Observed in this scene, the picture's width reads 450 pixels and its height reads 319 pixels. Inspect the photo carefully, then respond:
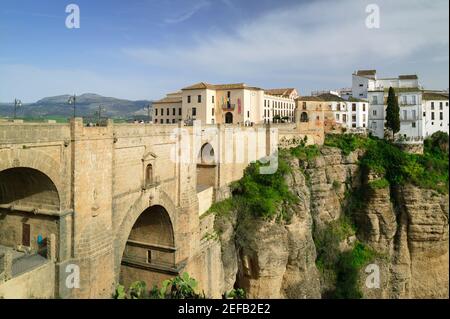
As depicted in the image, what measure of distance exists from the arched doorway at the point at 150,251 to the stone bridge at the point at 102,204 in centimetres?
5

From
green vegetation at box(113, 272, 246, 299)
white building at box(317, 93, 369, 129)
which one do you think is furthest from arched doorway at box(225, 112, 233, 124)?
green vegetation at box(113, 272, 246, 299)

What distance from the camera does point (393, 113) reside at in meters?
37.8

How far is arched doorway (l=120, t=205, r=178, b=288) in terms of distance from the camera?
17656 millimetres

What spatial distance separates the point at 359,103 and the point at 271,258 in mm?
27357

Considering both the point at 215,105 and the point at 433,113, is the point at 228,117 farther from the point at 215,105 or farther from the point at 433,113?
the point at 433,113

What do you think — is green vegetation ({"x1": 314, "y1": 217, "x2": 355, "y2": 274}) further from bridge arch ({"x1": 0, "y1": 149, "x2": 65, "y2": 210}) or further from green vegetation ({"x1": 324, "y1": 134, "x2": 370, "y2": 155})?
bridge arch ({"x1": 0, "y1": 149, "x2": 65, "y2": 210})

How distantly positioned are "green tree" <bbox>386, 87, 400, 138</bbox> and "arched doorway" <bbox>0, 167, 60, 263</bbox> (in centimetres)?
3598

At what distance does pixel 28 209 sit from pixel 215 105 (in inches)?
1166

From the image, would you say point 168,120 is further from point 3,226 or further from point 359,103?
point 3,226

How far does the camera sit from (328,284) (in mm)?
29109

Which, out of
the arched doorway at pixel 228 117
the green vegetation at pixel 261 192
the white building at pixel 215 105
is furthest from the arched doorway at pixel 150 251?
the arched doorway at pixel 228 117

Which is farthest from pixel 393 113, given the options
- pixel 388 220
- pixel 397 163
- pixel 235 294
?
pixel 235 294

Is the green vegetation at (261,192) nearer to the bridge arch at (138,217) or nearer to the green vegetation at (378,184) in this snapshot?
the bridge arch at (138,217)

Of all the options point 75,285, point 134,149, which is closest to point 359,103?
point 134,149
